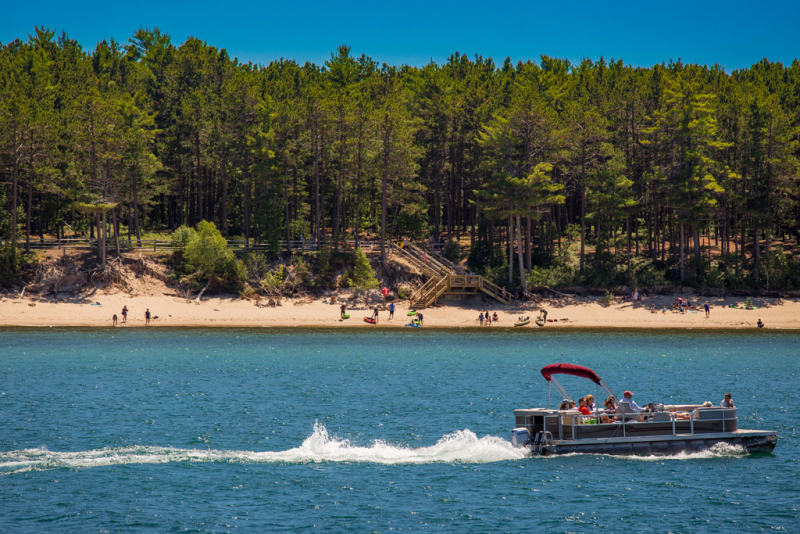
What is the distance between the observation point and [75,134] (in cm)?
5569

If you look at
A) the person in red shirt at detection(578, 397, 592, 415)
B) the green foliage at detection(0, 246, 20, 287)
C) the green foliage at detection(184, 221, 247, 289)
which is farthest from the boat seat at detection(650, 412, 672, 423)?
the green foliage at detection(0, 246, 20, 287)

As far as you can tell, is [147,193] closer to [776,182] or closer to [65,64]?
[65,64]

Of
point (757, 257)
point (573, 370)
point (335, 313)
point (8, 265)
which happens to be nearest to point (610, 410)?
point (573, 370)

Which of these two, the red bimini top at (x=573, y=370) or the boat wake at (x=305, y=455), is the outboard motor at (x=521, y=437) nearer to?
the boat wake at (x=305, y=455)

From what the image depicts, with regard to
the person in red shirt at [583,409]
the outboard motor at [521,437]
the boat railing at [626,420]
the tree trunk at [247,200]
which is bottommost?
the outboard motor at [521,437]

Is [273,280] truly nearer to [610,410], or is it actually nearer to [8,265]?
[8,265]

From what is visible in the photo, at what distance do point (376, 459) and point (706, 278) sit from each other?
43.6m

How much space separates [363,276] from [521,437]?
36.4 metres

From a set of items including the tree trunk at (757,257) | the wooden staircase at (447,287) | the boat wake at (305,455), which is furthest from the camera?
the tree trunk at (757,257)

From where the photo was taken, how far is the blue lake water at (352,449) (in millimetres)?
17516

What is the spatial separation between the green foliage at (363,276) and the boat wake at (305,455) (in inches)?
1351

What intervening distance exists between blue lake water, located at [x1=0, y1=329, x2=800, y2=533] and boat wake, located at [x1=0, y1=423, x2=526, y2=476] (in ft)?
0.24

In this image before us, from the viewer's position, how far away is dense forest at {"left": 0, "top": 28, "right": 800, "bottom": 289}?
5706 centimetres

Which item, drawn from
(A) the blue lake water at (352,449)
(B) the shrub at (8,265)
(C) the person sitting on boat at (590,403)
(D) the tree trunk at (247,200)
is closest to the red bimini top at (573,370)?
(C) the person sitting on boat at (590,403)
